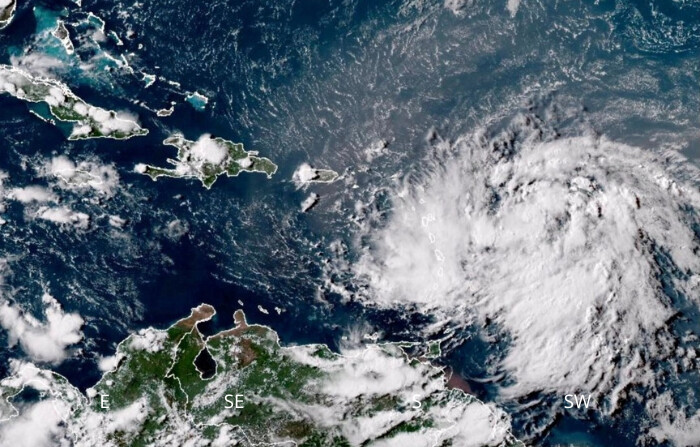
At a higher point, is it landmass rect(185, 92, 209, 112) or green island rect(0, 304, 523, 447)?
landmass rect(185, 92, 209, 112)

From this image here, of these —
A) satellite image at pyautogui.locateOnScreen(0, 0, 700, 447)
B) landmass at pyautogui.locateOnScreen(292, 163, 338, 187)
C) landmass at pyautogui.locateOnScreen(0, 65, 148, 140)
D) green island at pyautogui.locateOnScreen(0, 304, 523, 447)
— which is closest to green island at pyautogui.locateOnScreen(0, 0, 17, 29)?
satellite image at pyautogui.locateOnScreen(0, 0, 700, 447)

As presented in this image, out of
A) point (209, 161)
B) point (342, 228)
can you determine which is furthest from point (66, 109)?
point (342, 228)

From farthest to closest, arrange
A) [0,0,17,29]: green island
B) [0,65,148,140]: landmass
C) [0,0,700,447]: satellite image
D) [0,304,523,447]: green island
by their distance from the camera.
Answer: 1. [0,0,17,29]: green island
2. [0,65,148,140]: landmass
3. [0,304,523,447]: green island
4. [0,0,700,447]: satellite image

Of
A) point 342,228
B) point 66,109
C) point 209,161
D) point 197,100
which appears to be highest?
point 197,100

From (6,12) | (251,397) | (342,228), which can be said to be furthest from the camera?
(6,12)

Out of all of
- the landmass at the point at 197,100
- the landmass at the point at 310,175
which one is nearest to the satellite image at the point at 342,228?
the landmass at the point at 310,175

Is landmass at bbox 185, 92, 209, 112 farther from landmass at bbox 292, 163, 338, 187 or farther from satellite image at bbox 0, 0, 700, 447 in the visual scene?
landmass at bbox 292, 163, 338, 187

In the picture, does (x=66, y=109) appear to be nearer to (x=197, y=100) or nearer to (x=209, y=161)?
(x=197, y=100)
